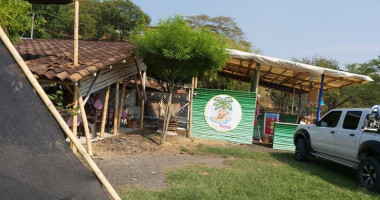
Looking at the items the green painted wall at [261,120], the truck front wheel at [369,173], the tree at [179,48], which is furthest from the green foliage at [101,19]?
the truck front wheel at [369,173]

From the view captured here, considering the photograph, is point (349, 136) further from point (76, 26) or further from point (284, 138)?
point (76, 26)

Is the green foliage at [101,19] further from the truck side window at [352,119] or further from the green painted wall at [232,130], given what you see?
the truck side window at [352,119]

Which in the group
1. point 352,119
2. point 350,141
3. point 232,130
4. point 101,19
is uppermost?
point 101,19

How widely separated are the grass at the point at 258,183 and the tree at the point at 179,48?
333cm

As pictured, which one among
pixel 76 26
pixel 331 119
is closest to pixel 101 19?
pixel 76 26

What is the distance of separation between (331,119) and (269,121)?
4520 mm

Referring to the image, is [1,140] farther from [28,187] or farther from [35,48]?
[35,48]

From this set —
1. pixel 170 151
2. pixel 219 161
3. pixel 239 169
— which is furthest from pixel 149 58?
pixel 239 169

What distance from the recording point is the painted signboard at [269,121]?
12680 mm

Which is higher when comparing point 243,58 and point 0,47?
point 243,58

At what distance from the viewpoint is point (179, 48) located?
362 inches

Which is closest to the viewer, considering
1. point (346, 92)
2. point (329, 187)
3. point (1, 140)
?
point (1, 140)

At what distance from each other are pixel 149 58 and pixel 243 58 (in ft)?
11.5

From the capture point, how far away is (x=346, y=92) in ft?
89.5
